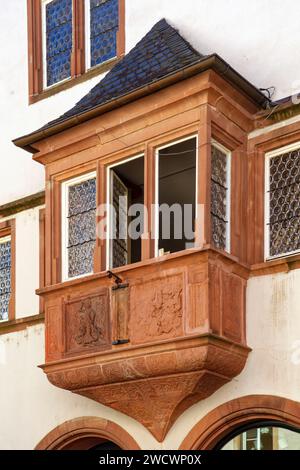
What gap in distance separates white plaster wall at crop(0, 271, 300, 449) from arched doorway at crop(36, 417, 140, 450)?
0.29 ft

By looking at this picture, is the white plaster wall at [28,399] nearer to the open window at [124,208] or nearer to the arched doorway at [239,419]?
the arched doorway at [239,419]

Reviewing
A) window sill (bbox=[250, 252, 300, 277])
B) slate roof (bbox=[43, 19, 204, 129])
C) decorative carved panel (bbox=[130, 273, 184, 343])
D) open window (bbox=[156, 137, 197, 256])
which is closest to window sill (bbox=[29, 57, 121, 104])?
slate roof (bbox=[43, 19, 204, 129])

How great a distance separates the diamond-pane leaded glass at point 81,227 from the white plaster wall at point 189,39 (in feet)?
5.72

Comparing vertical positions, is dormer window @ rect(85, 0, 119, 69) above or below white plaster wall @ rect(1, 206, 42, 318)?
above

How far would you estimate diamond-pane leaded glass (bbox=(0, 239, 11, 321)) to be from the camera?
17.7 meters

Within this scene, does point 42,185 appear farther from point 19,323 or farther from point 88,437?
point 88,437

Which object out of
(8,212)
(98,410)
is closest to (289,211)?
(98,410)

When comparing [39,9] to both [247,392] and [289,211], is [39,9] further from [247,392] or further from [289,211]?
[247,392]

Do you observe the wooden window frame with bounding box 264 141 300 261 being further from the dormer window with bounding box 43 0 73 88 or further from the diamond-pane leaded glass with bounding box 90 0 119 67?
the dormer window with bounding box 43 0 73 88

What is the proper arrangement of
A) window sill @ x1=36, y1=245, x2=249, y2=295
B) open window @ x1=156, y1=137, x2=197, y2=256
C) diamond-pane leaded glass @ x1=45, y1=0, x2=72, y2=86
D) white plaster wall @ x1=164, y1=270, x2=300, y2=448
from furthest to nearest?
diamond-pane leaded glass @ x1=45, y1=0, x2=72, y2=86
open window @ x1=156, y1=137, x2=197, y2=256
window sill @ x1=36, y1=245, x2=249, y2=295
white plaster wall @ x1=164, y1=270, x2=300, y2=448

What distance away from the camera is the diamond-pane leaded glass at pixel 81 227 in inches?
618

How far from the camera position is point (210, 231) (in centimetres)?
1412

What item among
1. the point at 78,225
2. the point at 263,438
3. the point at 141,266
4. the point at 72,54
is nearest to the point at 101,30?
the point at 72,54
